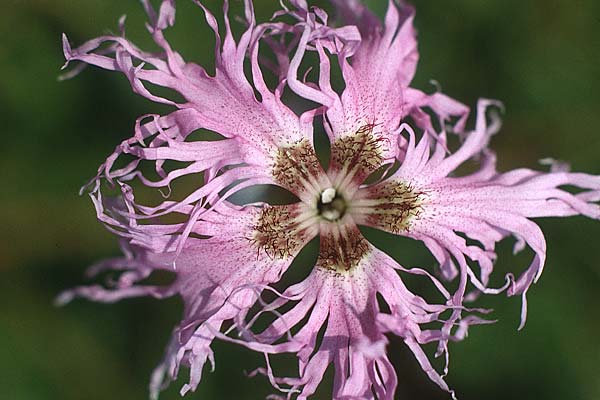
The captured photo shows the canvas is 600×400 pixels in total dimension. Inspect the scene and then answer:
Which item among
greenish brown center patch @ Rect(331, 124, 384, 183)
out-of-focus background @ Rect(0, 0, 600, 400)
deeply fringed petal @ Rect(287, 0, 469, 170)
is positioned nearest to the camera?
deeply fringed petal @ Rect(287, 0, 469, 170)

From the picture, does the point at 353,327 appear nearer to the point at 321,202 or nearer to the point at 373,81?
the point at 321,202

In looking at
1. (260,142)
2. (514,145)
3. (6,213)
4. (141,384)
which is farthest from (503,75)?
(6,213)

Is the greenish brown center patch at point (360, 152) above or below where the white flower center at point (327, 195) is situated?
above

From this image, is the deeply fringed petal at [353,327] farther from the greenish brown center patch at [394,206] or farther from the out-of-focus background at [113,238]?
the out-of-focus background at [113,238]

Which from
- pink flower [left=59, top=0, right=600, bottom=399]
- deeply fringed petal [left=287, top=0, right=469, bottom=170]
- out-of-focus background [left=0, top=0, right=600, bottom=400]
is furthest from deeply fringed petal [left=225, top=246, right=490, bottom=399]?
out-of-focus background [left=0, top=0, right=600, bottom=400]

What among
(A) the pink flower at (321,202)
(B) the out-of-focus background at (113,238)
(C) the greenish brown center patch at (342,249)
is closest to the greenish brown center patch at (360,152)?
(A) the pink flower at (321,202)

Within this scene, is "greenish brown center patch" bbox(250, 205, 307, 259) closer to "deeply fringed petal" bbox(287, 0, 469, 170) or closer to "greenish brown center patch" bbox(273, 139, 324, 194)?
"greenish brown center patch" bbox(273, 139, 324, 194)

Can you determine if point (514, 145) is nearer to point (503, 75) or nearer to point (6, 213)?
point (503, 75)
